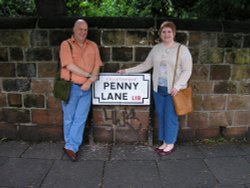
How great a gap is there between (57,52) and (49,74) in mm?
332

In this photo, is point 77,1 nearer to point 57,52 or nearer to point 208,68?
point 57,52

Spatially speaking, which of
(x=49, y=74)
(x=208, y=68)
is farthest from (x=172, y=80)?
(x=49, y=74)

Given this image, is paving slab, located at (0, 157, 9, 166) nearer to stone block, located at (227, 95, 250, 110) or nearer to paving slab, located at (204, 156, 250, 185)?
paving slab, located at (204, 156, 250, 185)

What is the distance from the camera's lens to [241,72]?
414 cm

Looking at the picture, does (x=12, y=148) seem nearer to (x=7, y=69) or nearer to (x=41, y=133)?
(x=41, y=133)

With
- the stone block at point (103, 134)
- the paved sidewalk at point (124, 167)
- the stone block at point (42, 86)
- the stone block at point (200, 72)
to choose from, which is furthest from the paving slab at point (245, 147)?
the stone block at point (42, 86)

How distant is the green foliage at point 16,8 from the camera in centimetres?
559

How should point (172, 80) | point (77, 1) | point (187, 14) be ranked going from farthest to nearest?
point (77, 1)
point (187, 14)
point (172, 80)

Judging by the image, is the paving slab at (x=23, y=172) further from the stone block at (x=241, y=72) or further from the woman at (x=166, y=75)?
the stone block at (x=241, y=72)

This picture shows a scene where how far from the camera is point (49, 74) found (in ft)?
13.3

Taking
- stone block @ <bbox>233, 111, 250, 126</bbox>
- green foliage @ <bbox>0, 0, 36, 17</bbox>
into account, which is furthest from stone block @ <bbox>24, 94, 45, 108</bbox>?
stone block @ <bbox>233, 111, 250, 126</bbox>

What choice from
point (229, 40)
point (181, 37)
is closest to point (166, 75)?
point (181, 37)

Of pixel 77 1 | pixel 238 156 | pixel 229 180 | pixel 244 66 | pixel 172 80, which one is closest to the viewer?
pixel 229 180

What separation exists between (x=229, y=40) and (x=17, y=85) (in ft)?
9.87
